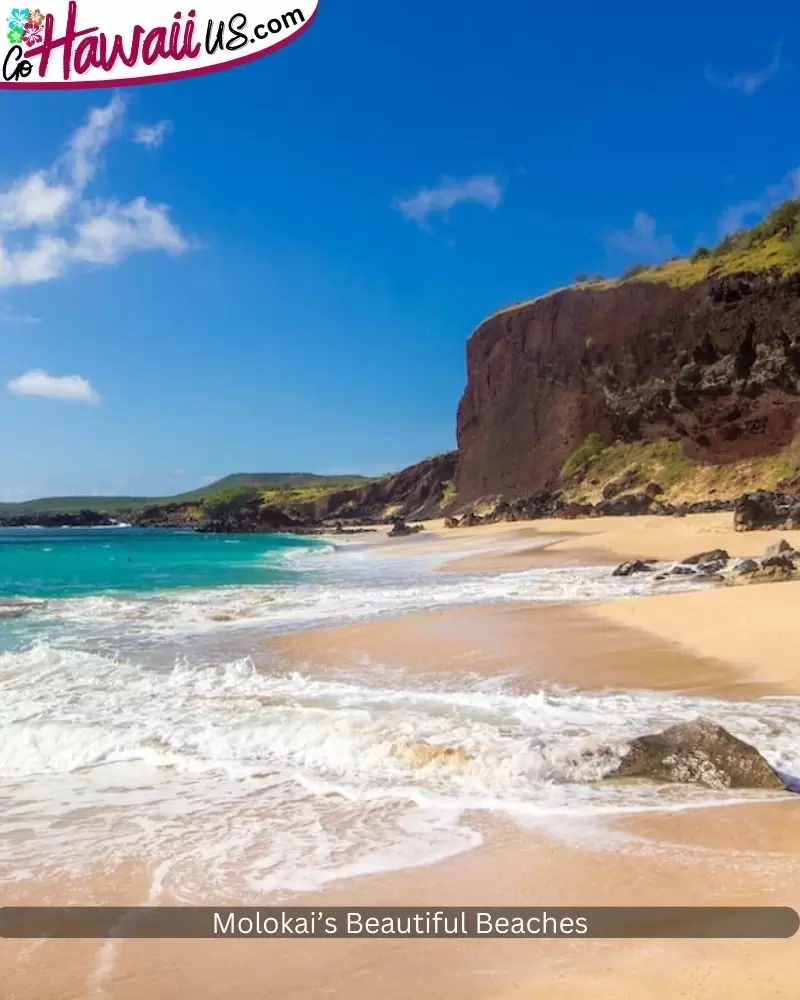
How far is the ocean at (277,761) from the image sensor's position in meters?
4.49

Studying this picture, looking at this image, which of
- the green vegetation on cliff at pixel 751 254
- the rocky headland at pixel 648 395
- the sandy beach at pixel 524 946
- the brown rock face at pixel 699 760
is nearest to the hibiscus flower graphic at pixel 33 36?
the sandy beach at pixel 524 946

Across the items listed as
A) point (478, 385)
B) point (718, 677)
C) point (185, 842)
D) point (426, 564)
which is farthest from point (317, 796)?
point (478, 385)

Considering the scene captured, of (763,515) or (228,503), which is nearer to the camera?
(763,515)

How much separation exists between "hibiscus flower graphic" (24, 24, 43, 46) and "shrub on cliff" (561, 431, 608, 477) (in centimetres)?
5187

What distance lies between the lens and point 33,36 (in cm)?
671

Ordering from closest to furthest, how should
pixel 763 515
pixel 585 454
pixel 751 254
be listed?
pixel 763 515 → pixel 751 254 → pixel 585 454

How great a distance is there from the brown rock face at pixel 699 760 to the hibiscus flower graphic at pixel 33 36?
774 cm

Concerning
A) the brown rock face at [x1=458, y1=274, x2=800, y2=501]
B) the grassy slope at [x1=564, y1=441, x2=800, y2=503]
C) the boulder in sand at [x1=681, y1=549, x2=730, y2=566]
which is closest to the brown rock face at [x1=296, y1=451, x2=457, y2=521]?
the brown rock face at [x1=458, y1=274, x2=800, y2=501]

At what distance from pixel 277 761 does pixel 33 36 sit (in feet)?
21.9

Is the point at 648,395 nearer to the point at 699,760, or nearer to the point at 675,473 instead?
the point at 675,473

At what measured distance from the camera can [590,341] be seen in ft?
192

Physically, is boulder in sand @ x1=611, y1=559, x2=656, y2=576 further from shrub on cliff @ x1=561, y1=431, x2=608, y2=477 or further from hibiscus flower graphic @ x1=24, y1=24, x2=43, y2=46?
shrub on cliff @ x1=561, y1=431, x2=608, y2=477

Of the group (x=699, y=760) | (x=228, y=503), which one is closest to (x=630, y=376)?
(x=699, y=760)

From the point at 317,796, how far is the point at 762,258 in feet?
172
